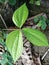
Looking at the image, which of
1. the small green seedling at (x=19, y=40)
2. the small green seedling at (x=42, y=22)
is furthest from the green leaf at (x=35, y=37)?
the small green seedling at (x=42, y=22)

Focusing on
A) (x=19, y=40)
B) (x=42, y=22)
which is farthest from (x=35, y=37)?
(x=42, y=22)

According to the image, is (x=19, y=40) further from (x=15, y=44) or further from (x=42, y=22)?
(x=42, y=22)

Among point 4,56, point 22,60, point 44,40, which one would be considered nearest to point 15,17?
point 44,40

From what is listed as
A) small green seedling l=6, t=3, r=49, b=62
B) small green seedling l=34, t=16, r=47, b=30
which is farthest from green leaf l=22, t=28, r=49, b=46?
small green seedling l=34, t=16, r=47, b=30

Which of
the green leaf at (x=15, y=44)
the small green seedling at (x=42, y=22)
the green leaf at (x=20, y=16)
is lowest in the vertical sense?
the small green seedling at (x=42, y=22)

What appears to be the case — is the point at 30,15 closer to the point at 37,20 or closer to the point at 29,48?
the point at 37,20

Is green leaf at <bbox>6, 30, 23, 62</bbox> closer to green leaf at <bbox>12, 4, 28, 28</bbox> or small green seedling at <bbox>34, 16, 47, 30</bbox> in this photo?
green leaf at <bbox>12, 4, 28, 28</bbox>

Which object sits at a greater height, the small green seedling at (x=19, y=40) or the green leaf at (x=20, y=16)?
the green leaf at (x=20, y=16)

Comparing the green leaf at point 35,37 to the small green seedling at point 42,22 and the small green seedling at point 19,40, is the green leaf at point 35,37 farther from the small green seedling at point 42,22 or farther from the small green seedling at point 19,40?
the small green seedling at point 42,22

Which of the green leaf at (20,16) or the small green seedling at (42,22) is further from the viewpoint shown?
the small green seedling at (42,22)
